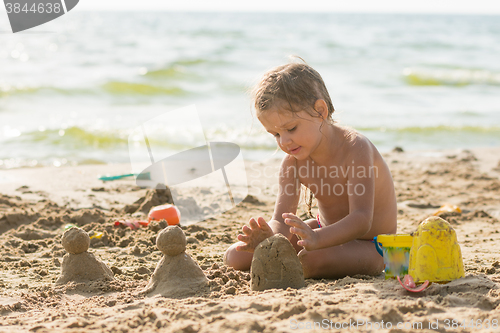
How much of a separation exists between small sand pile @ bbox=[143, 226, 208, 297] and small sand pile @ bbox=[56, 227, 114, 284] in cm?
38

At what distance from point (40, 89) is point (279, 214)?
10.1 meters

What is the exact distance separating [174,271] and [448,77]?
15636 mm

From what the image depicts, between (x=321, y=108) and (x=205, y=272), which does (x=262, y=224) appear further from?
(x=321, y=108)

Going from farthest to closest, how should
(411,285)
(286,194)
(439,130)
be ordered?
(439,130) → (286,194) → (411,285)

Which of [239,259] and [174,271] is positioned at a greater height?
[174,271]

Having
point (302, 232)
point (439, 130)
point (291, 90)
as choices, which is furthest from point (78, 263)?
point (439, 130)

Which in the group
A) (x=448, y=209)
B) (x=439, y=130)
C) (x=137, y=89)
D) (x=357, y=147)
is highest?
(x=357, y=147)

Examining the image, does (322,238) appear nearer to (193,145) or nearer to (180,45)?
(193,145)

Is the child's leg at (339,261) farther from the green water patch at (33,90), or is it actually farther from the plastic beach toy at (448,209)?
the green water patch at (33,90)

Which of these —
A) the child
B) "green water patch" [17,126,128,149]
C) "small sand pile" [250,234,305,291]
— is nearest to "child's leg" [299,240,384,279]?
the child

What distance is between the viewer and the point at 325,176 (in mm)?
2836

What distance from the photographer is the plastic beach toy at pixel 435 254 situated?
2238 millimetres

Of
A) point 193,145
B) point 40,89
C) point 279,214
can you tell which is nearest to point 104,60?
point 40,89

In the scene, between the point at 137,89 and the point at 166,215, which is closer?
the point at 166,215
